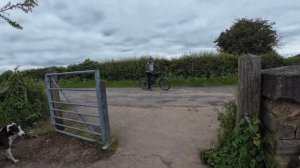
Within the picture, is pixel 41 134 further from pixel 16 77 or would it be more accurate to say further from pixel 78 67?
pixel 78 67

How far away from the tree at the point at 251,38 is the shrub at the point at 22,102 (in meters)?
28.0

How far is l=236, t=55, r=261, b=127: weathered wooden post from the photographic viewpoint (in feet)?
13.6

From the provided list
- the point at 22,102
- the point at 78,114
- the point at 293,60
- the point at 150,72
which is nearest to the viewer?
the point at 78,114

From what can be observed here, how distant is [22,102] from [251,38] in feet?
99.1

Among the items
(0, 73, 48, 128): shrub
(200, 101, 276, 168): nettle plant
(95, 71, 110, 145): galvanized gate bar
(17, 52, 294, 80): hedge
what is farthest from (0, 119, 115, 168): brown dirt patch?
(17, 52, 294, 80): hedge

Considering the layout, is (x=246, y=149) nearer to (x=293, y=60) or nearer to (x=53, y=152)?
(x=53, y=152)

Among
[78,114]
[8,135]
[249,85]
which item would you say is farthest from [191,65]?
[249,85]

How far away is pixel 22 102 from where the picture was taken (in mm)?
8023

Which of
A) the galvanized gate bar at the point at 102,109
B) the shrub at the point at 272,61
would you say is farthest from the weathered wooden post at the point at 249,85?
the shrub at the point at 272,61

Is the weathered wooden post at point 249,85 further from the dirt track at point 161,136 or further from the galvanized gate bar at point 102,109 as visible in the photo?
the galvanized gate bar at point 102,109

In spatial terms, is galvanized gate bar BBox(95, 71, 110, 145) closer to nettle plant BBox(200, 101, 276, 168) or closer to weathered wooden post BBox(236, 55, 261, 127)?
nettle plant BBox(200, 101, 276, 168)

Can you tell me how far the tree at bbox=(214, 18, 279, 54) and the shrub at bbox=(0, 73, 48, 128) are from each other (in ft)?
91.8

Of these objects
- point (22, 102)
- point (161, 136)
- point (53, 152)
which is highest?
point (22, 102)

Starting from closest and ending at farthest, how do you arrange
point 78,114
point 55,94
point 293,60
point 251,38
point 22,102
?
point 78,114 → point 55,94 → point 22,102 → point 293,60 → point 251,38
